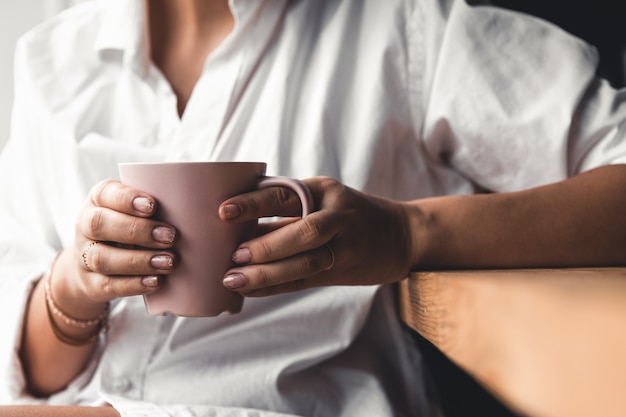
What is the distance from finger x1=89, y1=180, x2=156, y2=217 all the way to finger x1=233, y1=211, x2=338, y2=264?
8 cm

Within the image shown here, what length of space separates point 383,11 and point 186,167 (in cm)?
45

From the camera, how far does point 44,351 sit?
70 cm

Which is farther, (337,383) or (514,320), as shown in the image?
(337,383)

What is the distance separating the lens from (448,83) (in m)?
0.75

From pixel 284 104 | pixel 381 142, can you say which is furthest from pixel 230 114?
pixel 381 142

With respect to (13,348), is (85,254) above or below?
above

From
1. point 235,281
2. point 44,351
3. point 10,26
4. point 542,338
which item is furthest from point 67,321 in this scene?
point 10,26

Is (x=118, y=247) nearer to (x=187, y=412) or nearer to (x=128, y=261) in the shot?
(x=128, y=261)

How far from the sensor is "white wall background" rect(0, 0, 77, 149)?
1.28 metres

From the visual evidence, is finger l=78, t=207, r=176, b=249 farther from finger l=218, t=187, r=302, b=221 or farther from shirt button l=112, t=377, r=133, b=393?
shirt button l=112, t=377, r=133, b=393

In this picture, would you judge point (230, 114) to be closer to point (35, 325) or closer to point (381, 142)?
point (381, 142)

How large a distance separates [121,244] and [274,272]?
0.42 ft

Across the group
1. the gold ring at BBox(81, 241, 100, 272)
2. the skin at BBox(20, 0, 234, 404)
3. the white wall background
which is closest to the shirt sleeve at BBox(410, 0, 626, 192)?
the skin at BBox(20, 0, 234, 404)

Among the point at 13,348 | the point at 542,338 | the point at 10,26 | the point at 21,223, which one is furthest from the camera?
the point at 10,26
